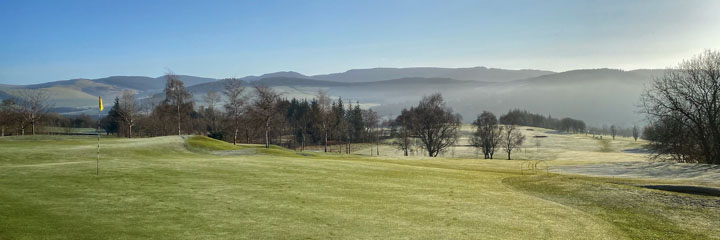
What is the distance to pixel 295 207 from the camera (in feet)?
53.7

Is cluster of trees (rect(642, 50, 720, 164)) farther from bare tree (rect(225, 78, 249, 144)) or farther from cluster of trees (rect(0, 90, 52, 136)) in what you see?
cluster of trees (rect(0, 90, 52, 136))

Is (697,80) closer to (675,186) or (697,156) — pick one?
(697,156)

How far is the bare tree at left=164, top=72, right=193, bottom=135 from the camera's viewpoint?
266ft

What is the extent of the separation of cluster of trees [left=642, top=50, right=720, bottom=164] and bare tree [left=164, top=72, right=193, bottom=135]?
7882cm

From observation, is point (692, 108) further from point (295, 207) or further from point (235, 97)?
point (235, 97)

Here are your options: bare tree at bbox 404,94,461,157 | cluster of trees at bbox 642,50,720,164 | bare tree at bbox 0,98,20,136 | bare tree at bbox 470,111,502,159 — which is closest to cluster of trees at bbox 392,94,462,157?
bare tree at bbox 404,94,461,157

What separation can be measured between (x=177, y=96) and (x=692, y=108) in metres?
83.9

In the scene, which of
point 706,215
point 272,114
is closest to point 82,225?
point 706,215

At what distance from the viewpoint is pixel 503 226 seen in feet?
48.9

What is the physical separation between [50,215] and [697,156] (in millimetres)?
60718

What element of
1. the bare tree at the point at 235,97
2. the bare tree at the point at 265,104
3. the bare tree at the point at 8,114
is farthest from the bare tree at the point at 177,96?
the bare tree at the point at 8,114

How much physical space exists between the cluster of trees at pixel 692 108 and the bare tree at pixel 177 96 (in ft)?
259

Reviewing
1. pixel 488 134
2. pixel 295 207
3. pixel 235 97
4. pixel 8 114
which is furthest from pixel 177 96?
pixel 295 207

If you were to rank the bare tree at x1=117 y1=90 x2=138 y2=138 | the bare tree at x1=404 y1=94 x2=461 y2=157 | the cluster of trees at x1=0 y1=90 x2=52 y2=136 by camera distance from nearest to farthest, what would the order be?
the cluster of trees at x1=0 y1=90 x2=52 y2=136 → the bare tree at x1=404 y1=94 x2=461 y2=157 → the bare tree at x1=117 y1=90 x2=138 y2=138
